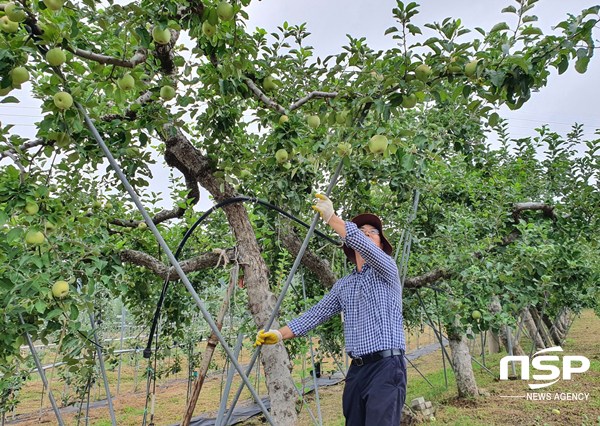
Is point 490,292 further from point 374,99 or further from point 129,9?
point 129,9

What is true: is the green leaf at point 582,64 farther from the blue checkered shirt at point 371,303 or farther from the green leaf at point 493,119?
the blue checkered shirt at point 371,303

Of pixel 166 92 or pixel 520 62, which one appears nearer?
pixel 520 62

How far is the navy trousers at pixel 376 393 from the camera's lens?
1514 millimetres

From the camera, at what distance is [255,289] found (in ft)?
Result: 8.38

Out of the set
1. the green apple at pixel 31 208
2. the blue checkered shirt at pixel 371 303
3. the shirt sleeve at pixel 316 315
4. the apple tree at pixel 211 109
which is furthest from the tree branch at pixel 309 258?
the green apple at pixel 31 208

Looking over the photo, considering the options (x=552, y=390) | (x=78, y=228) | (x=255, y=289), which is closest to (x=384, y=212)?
(x=255, y=289)

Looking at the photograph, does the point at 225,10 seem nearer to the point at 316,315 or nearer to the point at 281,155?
the point at 281,155

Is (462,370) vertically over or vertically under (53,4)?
under

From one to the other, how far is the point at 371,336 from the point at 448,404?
4211 millimetres

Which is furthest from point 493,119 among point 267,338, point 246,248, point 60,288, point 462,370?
point 462,370

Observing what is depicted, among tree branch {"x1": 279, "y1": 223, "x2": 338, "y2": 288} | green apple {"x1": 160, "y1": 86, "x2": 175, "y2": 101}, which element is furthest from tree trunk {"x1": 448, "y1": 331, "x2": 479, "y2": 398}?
green apple {"x1": 160, "y1": 86, "x2": 175, "y2": 101}

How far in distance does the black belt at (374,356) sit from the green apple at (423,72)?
42.5 inches

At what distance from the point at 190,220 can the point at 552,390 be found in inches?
201

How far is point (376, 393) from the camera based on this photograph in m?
1.55
